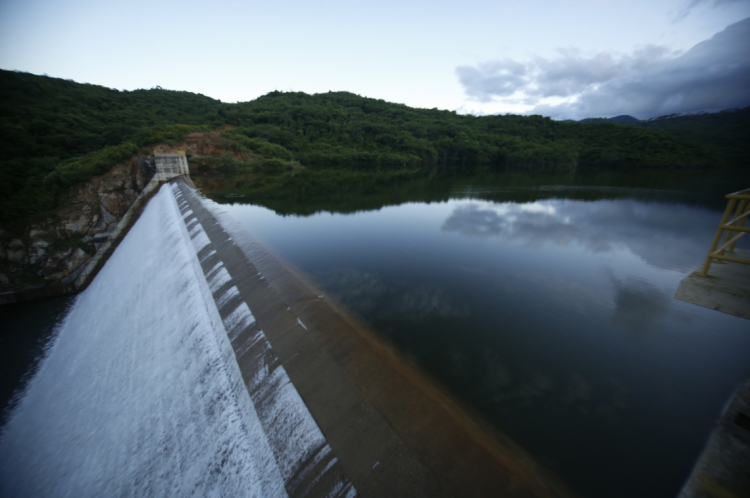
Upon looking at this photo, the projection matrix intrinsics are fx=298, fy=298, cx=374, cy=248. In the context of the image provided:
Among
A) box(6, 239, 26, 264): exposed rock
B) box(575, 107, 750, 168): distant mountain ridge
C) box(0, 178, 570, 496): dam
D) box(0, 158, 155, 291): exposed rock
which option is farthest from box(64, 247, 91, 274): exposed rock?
box(575, 107, 750, 168): distant mountain ridge

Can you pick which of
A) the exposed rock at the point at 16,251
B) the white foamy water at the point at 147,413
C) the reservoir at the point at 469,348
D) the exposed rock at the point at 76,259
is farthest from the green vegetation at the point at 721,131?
the exposed rock at the point at 16,251

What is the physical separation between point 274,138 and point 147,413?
154 ft

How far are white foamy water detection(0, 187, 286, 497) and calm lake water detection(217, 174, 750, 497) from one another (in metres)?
2.36

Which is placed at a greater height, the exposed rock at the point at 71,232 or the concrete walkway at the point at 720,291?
the concrete walkway at the point at 720,291

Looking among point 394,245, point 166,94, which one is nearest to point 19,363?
point 394,245

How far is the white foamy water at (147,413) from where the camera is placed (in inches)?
123

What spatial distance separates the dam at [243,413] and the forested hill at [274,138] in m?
16.0

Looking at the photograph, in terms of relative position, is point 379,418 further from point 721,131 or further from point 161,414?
point 721,131

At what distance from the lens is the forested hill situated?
22094 millimetres

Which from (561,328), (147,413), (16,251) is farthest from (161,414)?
(16,251)

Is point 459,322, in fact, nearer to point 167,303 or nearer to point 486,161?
point 167,303

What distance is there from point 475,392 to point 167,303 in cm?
605

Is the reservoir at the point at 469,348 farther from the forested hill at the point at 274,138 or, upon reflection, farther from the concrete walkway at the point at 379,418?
the forested hill at the point at 274,138

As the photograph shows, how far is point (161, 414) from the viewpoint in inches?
155
